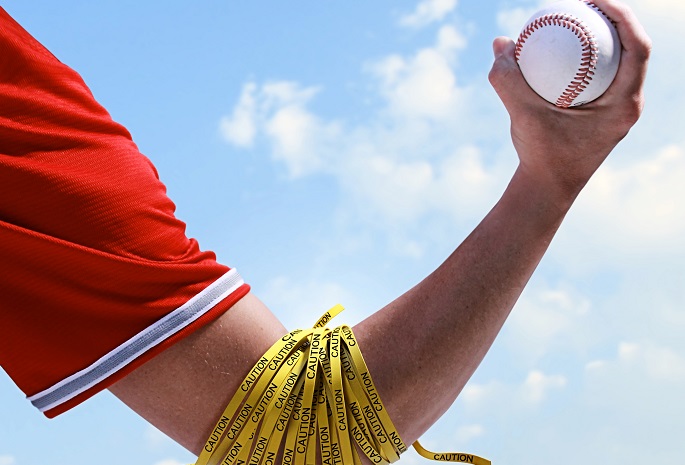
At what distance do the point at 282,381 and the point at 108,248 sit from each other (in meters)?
0.46

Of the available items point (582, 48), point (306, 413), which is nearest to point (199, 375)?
point (306, 413)

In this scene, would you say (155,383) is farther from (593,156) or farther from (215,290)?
(593,156)

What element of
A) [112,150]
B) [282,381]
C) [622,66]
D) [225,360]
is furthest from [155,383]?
[622,66]

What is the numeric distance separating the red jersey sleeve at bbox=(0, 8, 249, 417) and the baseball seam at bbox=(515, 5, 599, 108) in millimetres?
834

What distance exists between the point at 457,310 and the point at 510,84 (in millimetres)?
533

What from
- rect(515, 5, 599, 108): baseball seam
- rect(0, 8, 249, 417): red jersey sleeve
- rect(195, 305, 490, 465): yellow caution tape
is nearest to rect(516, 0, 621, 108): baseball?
rect(515, 5, 599, 108): baseball seam

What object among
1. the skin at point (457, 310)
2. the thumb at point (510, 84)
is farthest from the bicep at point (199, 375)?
the thumb at point (510, 84)

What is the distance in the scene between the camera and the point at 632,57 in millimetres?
1568

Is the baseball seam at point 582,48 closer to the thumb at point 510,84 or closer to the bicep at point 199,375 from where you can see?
the thumb at point 510,84

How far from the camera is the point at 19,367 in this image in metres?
1.58

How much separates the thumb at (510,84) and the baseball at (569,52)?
0.7 inches

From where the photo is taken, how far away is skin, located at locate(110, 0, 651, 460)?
1.53 m

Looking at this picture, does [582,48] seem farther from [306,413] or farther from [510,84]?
[306,413]

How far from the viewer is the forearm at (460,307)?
60.2 inches
